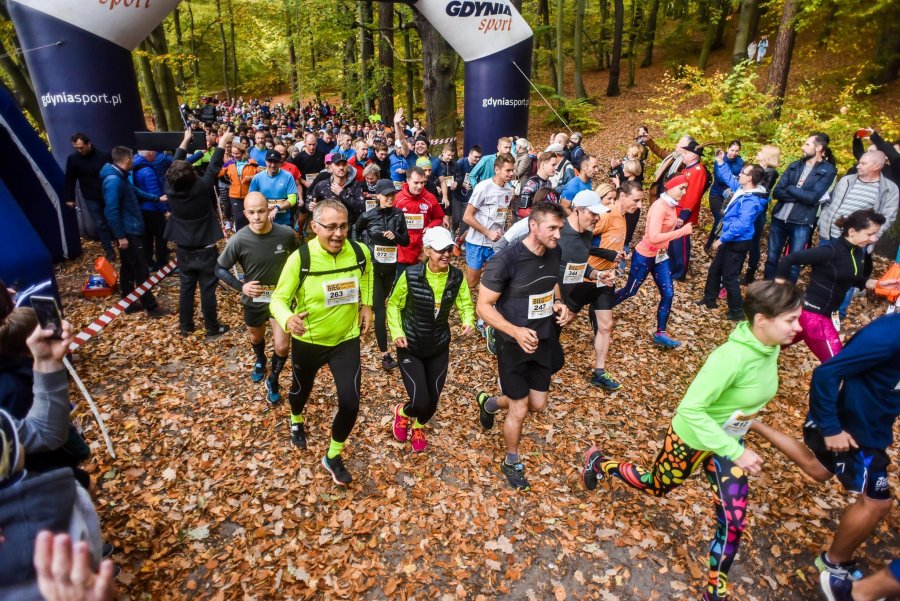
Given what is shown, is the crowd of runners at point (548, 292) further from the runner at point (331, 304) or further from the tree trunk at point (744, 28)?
the tree trunk at point (744, 28)


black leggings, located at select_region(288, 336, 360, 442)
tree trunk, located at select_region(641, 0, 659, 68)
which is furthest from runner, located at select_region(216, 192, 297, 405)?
tree trunk, located at select_region(641, 0, 659, 68)

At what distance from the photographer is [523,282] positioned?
13.1ft

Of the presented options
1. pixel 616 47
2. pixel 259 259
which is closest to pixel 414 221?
pixel 259 259

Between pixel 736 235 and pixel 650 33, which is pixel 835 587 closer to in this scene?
pixel 736 235

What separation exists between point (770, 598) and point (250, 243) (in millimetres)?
5418

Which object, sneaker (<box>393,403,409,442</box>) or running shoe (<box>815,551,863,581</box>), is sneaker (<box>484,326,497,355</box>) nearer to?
sneaker (<box>393,403,409,442</box>)

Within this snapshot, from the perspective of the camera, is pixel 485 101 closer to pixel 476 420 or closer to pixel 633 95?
pixel 476 420

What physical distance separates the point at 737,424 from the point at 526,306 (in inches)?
66.2

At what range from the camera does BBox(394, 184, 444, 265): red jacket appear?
6.26 m

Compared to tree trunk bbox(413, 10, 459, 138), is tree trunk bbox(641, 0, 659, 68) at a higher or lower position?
higher

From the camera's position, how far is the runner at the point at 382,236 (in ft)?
19.3

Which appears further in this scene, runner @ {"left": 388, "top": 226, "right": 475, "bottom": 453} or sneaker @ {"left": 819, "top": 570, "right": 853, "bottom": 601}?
runner @ {"left": 388, "top": 226, "right": 475, "bottom": 453}

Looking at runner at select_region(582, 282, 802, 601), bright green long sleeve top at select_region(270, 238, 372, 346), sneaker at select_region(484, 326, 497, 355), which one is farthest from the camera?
sneaker at select_region(484, 326, 497, 355)

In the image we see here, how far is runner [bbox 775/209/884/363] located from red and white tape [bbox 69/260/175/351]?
23.8 feet
